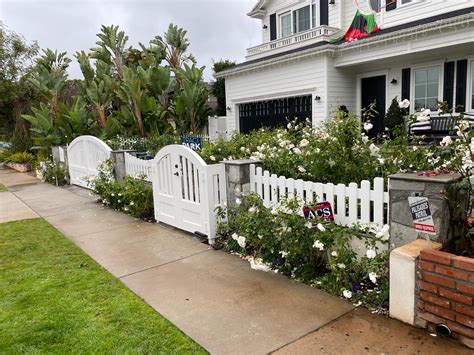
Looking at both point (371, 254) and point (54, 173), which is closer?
point (371, 254)

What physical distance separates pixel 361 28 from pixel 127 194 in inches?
362

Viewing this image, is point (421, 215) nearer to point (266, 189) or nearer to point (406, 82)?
point (266, 189)

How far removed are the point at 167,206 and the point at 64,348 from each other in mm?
3596

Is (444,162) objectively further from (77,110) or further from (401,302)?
(77,110)

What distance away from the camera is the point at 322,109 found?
12391mm

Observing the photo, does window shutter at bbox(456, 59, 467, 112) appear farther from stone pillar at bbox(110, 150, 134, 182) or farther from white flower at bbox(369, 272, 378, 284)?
stone pillar at bbox(110, 150, 134, 182)

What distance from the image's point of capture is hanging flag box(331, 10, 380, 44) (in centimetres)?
1161

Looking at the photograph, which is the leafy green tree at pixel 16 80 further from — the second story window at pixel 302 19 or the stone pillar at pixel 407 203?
the stone pillar at pixel 407 203

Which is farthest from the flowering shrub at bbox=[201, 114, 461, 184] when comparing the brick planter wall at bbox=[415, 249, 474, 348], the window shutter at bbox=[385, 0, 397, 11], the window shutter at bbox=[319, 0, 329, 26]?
the window shutter at bbox=[319, 0, 329, 26]

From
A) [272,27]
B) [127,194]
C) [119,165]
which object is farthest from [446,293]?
[272,27]

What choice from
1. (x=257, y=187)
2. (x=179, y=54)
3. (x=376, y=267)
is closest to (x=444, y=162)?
(x=376, y=267)

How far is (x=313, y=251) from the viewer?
4.03 metres

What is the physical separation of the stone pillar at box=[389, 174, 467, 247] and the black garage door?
31.3 ft

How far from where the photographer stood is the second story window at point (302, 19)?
48.3ft
